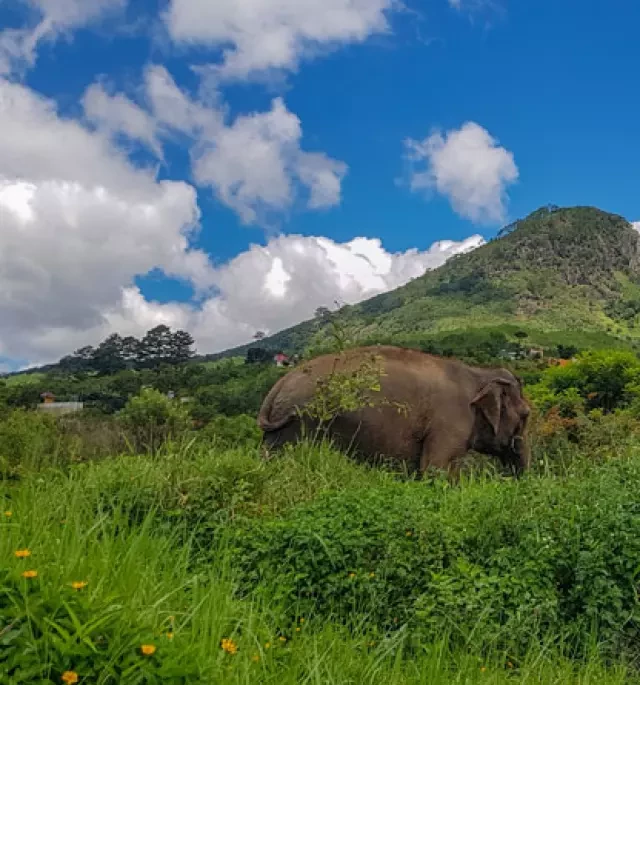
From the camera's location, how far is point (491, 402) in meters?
7.02

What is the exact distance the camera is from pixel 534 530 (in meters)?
4.34

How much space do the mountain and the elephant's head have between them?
63.4 inches

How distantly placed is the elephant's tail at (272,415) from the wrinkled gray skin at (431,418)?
0.04 meters

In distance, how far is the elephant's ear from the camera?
6949mm

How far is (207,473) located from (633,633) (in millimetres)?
2345

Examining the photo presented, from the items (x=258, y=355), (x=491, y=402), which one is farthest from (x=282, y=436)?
(x=491, y=402)

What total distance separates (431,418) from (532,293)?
2398mm

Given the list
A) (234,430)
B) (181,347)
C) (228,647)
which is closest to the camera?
(228,647)

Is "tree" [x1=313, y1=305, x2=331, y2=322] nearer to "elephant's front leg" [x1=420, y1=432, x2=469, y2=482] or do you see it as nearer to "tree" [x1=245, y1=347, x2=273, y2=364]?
"tree" [x1=245, y1=347, x2=273, y2=364]

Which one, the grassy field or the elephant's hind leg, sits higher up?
the elephant's hind leg

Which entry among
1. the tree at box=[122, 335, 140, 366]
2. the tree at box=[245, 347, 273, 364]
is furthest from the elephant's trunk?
the tree at box=[122, 335, 140, 366]

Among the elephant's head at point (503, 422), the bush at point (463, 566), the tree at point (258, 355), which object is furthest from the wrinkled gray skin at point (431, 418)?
the bush at point (463, 566)

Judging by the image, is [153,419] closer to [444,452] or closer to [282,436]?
[282,436]
